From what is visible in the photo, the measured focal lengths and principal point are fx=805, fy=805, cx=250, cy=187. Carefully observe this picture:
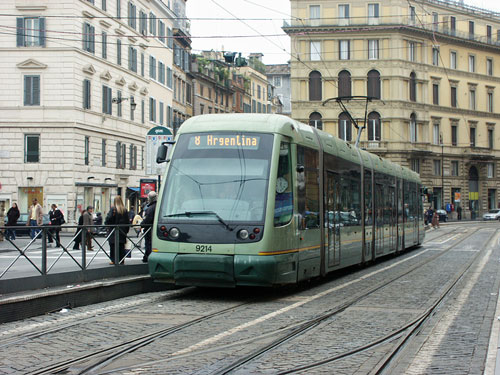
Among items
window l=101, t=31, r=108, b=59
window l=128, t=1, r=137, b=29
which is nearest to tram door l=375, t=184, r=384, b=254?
window l=101, t=31, r=108, b=59

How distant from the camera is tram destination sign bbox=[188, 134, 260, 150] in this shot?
12.6 meters

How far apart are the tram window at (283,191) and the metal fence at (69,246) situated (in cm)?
288

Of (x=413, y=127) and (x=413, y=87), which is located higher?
(x=413, y=87)

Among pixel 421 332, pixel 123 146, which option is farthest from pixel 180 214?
pixel 123 146

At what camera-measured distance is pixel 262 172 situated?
485 inches

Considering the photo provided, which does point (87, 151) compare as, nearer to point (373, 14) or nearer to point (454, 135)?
point (373, 14)

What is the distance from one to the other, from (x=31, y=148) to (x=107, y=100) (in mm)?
6374

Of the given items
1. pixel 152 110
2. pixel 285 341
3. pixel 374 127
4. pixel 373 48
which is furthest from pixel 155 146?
pixel 373 48

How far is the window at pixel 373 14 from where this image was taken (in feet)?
217

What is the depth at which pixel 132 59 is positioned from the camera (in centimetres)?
5112

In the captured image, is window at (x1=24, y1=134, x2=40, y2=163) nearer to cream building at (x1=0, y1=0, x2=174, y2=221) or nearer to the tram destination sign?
cream building at (x1=0, y1=0, x2=174, y2=221)

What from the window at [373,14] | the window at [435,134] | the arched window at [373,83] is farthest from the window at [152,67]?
the window at [435,134]

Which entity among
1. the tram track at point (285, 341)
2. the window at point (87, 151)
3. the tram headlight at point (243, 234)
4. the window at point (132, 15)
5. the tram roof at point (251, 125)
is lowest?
the tram track at point (285, 341)

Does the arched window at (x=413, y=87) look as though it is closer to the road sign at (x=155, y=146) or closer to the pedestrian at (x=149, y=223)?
the road sign at (x=155, y=146)
